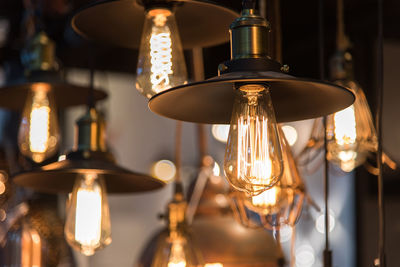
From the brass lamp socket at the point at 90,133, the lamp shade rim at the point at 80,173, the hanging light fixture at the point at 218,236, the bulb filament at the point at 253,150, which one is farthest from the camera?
the hanging light fixture at the point at 218,236

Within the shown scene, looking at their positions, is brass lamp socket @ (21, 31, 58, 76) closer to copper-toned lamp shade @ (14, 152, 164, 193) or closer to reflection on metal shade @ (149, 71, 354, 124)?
copper-toned lamp shade @ (14, 152, 164, 193)

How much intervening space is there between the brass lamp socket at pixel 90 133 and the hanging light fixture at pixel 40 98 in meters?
0.17

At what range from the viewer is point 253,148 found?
0.84m

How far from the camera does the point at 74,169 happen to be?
1.30m

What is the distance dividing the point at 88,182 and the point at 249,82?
0.65m

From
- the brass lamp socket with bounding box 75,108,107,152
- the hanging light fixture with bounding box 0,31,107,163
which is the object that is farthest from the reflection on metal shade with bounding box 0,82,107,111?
the brass lamp socket with bounding box 75,108,107,152

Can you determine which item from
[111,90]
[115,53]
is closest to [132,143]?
[111,90]

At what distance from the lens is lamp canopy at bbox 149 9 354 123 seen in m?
0.84

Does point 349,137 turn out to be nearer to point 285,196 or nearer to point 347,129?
point 347,129

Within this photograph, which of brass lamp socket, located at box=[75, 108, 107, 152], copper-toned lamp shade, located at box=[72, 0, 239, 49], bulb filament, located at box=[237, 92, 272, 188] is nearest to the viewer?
bulb filament, located at box=[237, 92, 272, 188]

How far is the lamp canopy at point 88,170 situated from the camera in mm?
1326

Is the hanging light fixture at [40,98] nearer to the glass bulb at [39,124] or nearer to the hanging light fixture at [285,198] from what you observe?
the glass bulb at [39,124]

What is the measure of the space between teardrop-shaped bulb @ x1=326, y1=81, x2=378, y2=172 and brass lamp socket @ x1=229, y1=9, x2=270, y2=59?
0.67 meters

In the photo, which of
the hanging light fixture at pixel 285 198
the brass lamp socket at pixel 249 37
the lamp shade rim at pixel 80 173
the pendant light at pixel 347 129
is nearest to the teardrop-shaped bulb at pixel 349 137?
the pendant light at pixel 347 129
